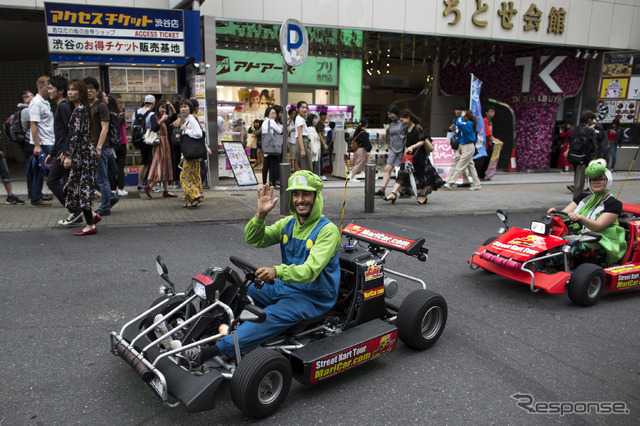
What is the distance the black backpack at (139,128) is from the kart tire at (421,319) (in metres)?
7.27

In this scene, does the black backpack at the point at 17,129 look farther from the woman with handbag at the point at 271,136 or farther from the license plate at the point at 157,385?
the license plate at the point at 157,385

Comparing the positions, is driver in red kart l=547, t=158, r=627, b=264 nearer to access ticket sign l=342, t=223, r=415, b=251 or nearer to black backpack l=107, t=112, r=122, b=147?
access ticket sign l=342, t=223, r=415, b=251

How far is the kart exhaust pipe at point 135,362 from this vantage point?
260 centimetres

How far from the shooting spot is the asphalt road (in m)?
2.87

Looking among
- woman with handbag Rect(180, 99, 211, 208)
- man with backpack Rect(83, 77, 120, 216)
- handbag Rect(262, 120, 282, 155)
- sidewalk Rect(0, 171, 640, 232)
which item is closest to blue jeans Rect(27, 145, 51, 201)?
sidewalk Rect(0, 171, 640, 232)

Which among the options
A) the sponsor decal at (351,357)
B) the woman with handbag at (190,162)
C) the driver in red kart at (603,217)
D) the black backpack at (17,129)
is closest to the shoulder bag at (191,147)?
the woman with handbag at (190,162)

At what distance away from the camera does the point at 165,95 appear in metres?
10.8

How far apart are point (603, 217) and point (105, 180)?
21.8ft

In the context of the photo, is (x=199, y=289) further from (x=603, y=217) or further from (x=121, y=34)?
(x=121, y=34)

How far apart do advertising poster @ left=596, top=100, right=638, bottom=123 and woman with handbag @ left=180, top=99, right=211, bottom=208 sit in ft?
46.1

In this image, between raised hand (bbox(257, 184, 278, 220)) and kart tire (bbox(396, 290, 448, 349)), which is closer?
raised hand (bbox(257, 184, 278, 220))

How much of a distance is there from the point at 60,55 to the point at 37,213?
135 inches

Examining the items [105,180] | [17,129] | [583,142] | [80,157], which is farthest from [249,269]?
[583,142]

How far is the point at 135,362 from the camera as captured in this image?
2.72 metres
